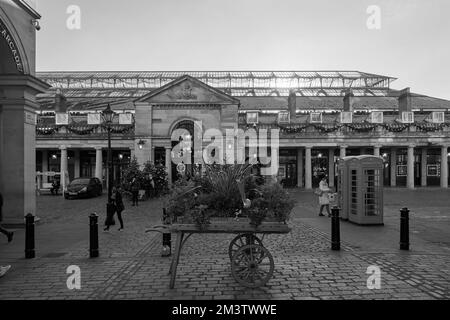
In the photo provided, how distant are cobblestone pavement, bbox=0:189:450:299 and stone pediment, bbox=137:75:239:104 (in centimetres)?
2186

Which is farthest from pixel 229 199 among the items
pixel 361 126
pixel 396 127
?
pixel 396 127

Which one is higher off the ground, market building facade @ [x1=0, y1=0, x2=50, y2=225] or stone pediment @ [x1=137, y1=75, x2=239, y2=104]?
stone pediment @ [x1=137, y1=75, x2=239, y2=104]

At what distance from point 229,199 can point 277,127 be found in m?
29.7

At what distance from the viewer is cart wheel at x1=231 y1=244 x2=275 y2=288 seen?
5531 millimetres

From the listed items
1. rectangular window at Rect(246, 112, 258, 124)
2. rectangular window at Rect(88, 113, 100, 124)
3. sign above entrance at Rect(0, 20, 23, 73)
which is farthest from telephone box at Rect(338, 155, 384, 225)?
rectangular window at Rect(88, 113, 100, 124)

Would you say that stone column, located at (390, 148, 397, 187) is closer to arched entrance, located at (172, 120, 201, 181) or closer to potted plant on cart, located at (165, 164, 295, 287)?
arched entrance, located at (172, 120, 201, 181)

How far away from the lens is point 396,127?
3434 centimetres

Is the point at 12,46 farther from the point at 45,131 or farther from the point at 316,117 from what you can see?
the point at 316,117

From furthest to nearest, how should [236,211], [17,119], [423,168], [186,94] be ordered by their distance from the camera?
1. [423,168]
2. [186,94]
3. [17,119]
4. [236,211]

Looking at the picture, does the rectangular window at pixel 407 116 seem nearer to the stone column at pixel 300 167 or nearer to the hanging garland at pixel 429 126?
the hanging garland at pixel 429 126

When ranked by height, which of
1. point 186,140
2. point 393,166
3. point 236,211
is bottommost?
point 236,211

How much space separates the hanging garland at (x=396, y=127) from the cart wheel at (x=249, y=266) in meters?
33.2
